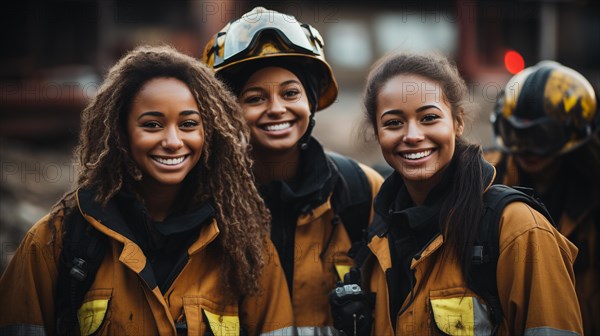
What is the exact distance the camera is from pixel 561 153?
4.42m

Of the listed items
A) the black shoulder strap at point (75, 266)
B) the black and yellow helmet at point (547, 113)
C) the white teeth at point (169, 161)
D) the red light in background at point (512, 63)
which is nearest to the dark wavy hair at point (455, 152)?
Answer: the white teeth at point (169, 161)

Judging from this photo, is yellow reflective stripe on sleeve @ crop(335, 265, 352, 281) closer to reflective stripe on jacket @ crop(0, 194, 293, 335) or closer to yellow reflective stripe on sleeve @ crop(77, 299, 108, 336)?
reflective stripe on jacket @ crop(0, 194, 293, 335)

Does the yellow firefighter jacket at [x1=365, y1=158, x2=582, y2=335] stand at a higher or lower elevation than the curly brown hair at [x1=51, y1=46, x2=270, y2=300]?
lower

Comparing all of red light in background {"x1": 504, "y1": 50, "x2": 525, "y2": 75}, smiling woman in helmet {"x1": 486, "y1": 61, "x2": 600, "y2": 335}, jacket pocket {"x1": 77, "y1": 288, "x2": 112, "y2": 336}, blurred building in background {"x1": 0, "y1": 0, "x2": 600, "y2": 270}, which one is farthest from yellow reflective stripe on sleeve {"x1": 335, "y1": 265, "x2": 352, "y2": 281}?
red light in background {"x1": 504, "y1": 50, "x2": 525, "y2": 75}

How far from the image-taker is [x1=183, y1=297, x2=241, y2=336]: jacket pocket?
312 cm

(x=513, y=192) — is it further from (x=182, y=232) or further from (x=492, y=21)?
(x=492, y=21)

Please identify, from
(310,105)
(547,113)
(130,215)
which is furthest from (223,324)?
(547,113)

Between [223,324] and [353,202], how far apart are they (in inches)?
42.6

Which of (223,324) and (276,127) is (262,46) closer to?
(276,127)

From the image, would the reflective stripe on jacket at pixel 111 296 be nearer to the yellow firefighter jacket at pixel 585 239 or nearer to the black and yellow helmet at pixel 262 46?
the black and yellow helmet at pixel 262 46

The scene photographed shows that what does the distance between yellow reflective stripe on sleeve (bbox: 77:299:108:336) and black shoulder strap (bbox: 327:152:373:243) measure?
1429 mm

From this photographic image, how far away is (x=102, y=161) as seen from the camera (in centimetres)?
323

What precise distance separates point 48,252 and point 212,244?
801mm

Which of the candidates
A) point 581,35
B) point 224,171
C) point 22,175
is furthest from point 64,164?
point 581,35
